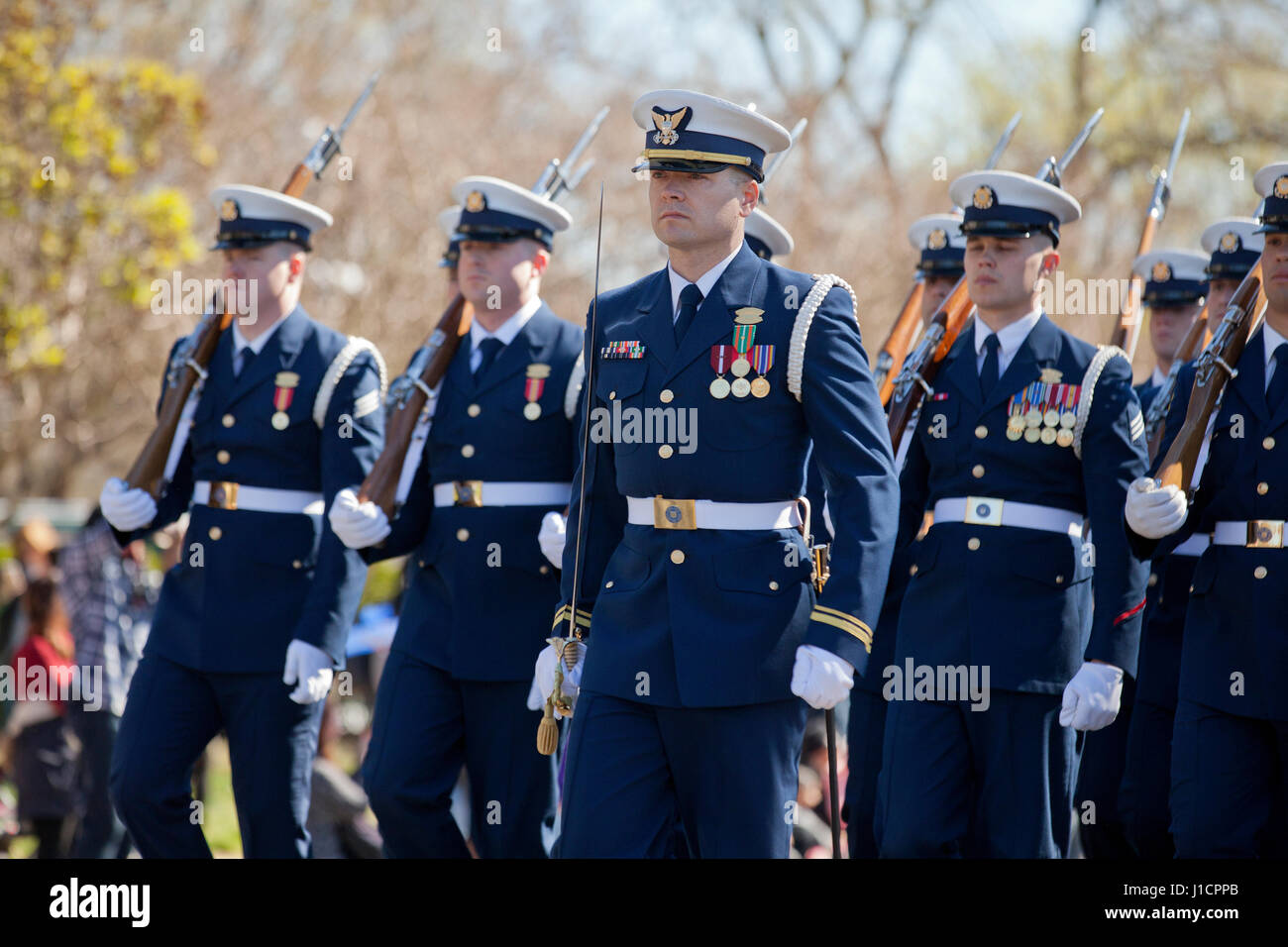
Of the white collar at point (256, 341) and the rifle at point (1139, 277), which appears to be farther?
the rifle at point (1139, 277)

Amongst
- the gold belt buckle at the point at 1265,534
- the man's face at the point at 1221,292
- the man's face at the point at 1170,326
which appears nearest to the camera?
the gold belt buckle at the point at 1265,534

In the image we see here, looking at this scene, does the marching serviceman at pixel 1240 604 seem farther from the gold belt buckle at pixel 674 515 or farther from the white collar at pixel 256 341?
the white collar at pixel 256 341

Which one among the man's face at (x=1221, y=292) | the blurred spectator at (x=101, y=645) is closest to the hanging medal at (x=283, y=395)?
the blurred spectator at (x=101, y=645)

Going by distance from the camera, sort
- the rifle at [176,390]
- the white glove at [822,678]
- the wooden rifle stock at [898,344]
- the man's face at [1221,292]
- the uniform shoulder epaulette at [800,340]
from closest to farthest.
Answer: the white glove at [822,678] < the uniform shoulder epaulette at [800,340] < the rifle at [176,390] < the man's face at [1221,292] < the wooden rifle stock at [898,344]

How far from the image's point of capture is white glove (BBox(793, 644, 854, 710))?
4.03 metres

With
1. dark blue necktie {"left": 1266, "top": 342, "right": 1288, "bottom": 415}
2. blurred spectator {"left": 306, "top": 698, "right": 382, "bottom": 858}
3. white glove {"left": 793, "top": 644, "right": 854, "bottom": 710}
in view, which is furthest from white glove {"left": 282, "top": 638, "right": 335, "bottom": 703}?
dark blue necktie {"left": 1266, "top": 342, "right": 1288, "bottom": 415}

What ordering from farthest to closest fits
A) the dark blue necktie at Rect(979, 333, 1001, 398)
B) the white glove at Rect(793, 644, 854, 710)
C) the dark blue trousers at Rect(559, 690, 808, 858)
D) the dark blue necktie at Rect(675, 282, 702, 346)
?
the dark blue necktie at Rect(979, 333, 1001, 398)
the dark blue necktie at Rect(675, 282, 702, 346)
the dark blue trousers at Rect(559, 690, 808, 858)
the white glove at Rect(793, 644, 854, 710)

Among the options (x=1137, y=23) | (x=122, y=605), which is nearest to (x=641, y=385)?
(x=122, y=605)

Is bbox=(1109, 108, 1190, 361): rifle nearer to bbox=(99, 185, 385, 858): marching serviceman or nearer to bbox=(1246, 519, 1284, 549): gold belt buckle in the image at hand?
bbox=(1246, 519, 1284, 549): gold belt buckle

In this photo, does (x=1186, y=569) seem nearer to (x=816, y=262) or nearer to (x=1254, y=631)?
(x=1254, y=631)

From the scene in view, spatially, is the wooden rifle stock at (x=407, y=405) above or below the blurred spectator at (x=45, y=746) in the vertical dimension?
above

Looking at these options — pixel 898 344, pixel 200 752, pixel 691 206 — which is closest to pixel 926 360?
pixel 898 344

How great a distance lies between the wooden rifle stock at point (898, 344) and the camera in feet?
21.9

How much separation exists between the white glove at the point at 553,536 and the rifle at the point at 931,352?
106 cm
